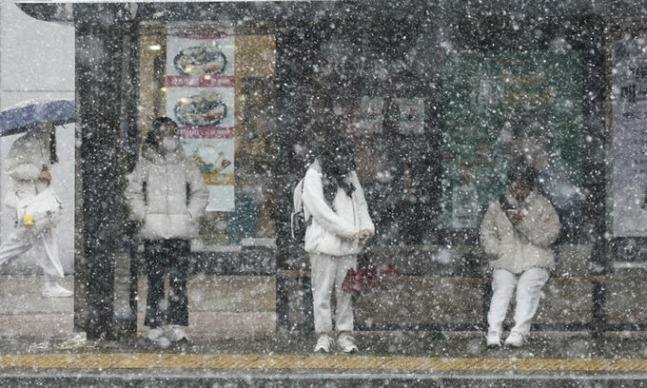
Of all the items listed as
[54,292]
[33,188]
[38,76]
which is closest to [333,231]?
[33,188]

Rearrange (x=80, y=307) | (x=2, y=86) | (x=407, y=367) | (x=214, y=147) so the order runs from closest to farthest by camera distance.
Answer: (x=407, y=367) → (x=80, y=307) → (x=214, y=147) → (x=2, y=86)

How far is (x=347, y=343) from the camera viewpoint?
951cm

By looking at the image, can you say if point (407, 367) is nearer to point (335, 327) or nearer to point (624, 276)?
point (335, 327)

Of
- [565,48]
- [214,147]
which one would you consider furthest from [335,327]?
[214,147]

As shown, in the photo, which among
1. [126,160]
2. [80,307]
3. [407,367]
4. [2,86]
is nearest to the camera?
[407,367]

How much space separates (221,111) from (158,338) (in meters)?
4.65

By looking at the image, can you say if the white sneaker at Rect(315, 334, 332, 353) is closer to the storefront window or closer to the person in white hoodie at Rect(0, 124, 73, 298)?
the storefront window

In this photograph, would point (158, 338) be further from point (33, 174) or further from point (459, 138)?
point (33, 174)

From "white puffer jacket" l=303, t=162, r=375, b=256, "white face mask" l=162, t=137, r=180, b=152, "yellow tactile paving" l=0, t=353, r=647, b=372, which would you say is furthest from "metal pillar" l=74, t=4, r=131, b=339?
"white puffer jacket" l=303, t=162, r=375, b=256

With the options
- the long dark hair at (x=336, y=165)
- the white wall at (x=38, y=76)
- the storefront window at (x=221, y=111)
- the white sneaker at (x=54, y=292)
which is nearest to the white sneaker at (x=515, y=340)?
the long dark hair at (x=336, y=165)

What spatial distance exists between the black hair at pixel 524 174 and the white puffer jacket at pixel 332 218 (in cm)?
120

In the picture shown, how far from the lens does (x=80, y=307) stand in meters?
9.73

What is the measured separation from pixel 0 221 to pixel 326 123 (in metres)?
7.31

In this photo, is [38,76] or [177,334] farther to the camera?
[38,76]
